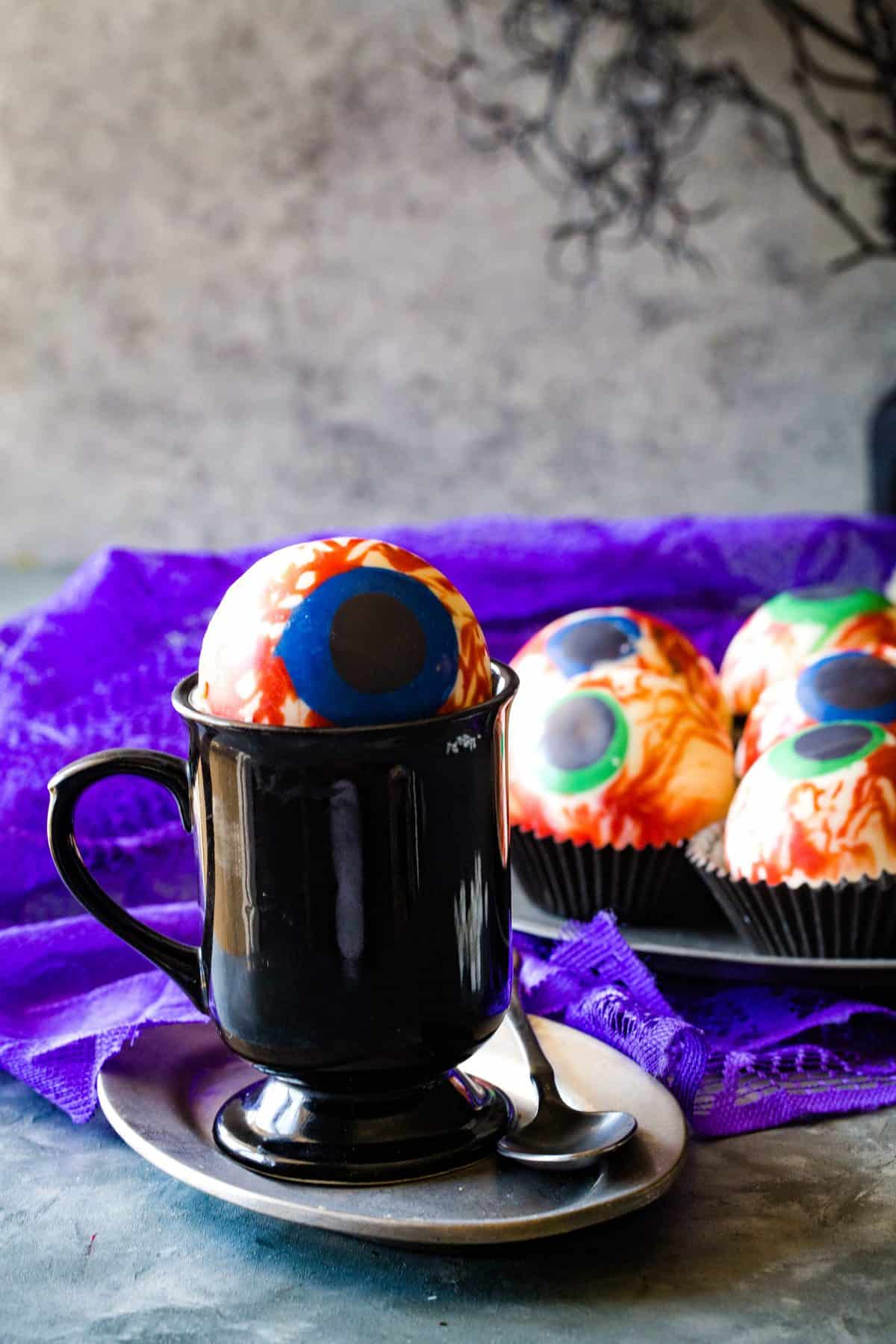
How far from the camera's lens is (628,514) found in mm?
3170

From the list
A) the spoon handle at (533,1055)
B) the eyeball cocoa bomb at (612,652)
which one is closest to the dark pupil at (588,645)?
the eyeball cocoa bomb at (612,652)

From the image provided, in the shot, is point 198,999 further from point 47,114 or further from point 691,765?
point 47,114

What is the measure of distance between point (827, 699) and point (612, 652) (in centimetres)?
12

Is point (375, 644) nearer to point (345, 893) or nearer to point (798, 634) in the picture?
point (345, 893)

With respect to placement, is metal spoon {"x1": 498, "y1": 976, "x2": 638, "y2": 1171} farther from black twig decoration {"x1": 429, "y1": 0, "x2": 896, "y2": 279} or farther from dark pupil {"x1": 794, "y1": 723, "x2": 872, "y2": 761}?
black twig decoration {"x1": 429, "y1": 0, "x2": 896, "y2": 279}

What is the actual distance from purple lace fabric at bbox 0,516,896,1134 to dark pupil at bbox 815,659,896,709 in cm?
16

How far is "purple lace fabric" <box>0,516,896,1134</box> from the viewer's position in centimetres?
54

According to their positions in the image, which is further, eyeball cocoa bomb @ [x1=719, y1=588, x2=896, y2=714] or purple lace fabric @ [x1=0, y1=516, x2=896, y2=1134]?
eyeball cocoa bomb @ [x1=719, y1=588, x2=896, y2=714]

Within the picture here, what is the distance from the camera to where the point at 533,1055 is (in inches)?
19.8

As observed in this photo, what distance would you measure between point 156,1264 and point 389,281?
110 inches

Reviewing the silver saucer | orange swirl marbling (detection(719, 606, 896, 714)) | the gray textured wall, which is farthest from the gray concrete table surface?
the gray textured wall

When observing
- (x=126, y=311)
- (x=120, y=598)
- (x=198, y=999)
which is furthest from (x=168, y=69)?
(x=198, y=999)

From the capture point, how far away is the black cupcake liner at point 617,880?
70cm

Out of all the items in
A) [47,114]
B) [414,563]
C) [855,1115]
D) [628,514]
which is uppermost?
[47,114]
